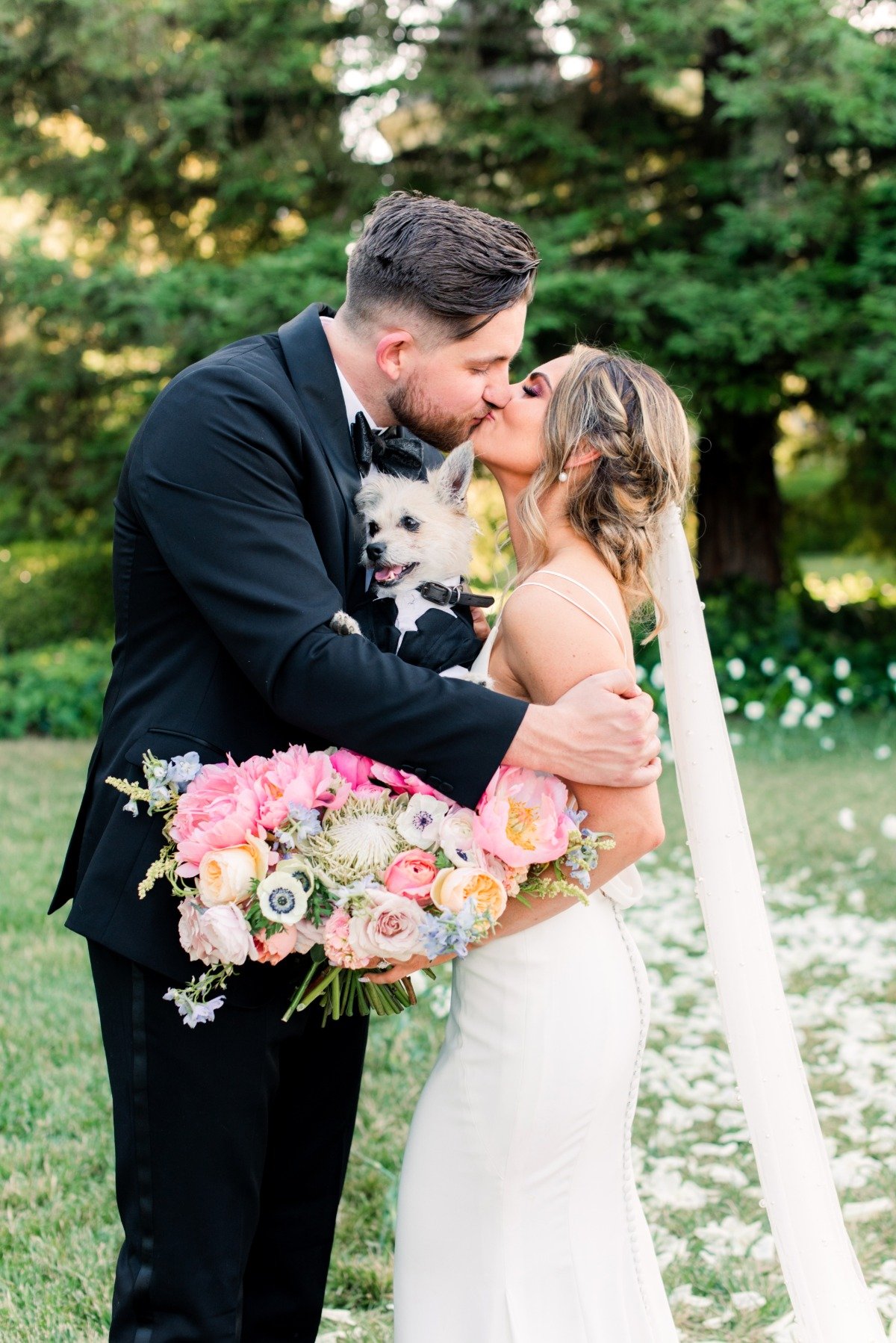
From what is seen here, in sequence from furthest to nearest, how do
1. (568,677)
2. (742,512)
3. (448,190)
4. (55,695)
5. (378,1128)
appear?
(742,512) → (55,695) → (448,190) → (378,1128) → (568,677)

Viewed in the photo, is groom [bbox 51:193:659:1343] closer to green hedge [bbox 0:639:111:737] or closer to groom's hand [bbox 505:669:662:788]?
groom's hand [bbox 505:669:662:788]

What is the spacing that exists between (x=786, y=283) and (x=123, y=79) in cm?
556

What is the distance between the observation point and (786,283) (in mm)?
10219

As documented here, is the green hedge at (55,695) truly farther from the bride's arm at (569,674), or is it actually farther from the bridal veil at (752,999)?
the bride's arm at (569,674)

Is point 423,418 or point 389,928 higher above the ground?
point 423,418

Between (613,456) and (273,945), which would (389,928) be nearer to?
(273,945)

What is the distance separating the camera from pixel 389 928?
7.35 ft

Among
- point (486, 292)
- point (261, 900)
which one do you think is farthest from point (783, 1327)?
point (486, 292)

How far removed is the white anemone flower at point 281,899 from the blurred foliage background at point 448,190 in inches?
305

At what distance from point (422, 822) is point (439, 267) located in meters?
1.19

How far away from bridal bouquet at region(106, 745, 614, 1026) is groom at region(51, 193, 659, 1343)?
7 centimetres

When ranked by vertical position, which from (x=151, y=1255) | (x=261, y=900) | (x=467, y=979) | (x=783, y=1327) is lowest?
(x=783, y=1327)

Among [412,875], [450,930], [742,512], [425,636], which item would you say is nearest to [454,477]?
[425,636]

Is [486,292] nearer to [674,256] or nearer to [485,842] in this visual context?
[485,842]
